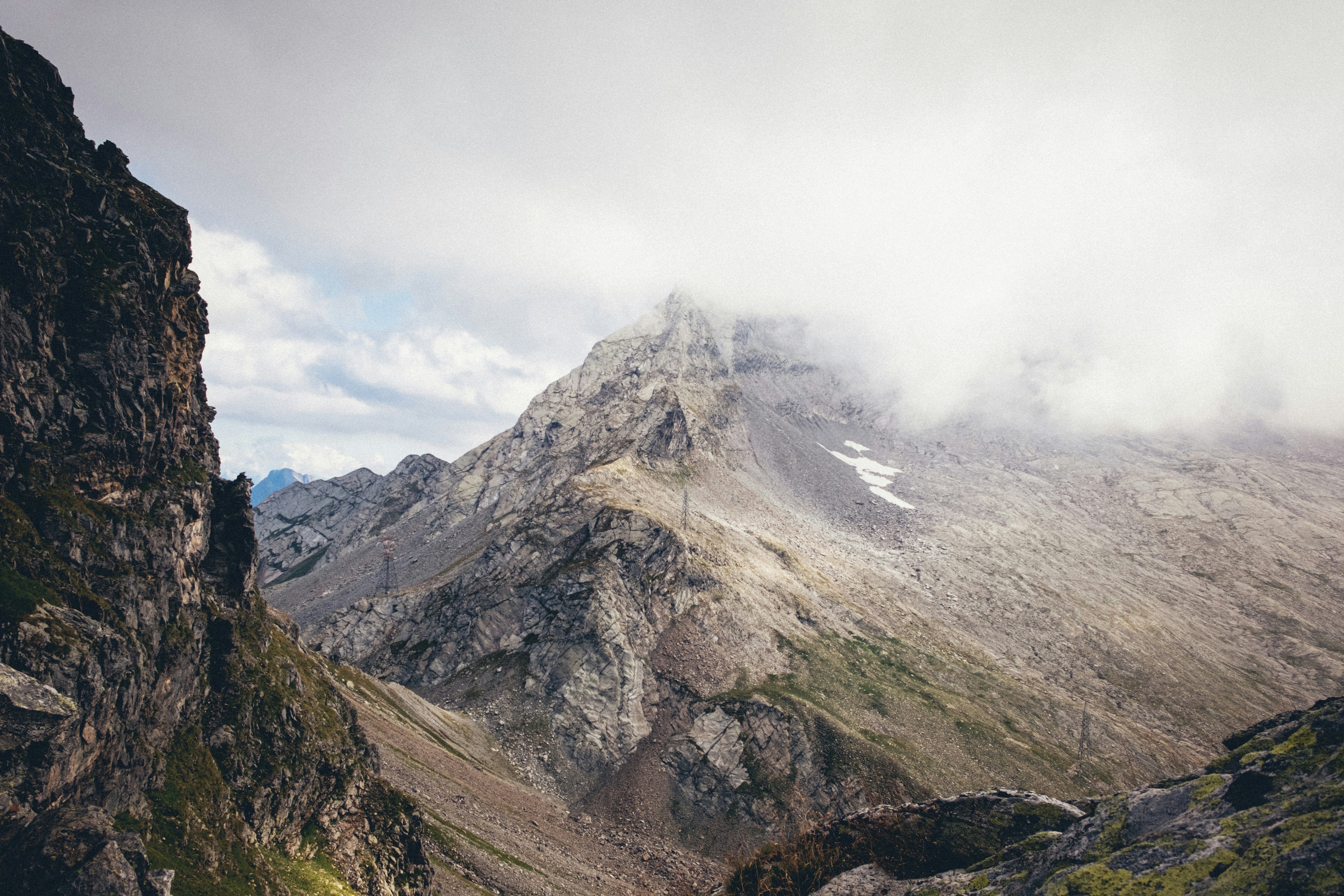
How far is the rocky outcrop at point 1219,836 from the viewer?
612 cm

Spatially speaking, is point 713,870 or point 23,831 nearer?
point 23,831

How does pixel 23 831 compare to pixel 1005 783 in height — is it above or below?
above

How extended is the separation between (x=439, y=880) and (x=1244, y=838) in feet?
160

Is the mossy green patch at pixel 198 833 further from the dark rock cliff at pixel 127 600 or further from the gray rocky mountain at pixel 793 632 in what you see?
the gray rocky mountain at pixel 793 632

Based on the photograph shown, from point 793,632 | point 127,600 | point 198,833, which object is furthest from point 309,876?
point 793,632

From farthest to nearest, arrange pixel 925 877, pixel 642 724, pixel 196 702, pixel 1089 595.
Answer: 1. pixel 1089 595
2. pixel 642 724
3. pixel 196 702
4. pixel 925 877

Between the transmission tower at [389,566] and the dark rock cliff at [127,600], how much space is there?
102934mm

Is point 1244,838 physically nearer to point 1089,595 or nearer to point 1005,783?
point 1005,783

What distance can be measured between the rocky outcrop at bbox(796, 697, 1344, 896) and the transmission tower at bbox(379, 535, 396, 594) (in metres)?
141

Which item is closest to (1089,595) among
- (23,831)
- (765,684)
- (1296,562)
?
(1296,562)

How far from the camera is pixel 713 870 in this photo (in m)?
65.2

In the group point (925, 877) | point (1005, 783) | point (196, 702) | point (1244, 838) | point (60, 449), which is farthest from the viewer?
point (1005, 783)

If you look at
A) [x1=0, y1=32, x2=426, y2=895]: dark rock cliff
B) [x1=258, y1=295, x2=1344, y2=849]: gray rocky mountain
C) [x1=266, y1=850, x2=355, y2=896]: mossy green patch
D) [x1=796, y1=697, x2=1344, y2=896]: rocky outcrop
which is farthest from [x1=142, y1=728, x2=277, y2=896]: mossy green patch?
[x1=258, y1=295, x2=1344, y2=849]: gray rocky mountain

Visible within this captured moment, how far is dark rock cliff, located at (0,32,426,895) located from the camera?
67.4 ft
